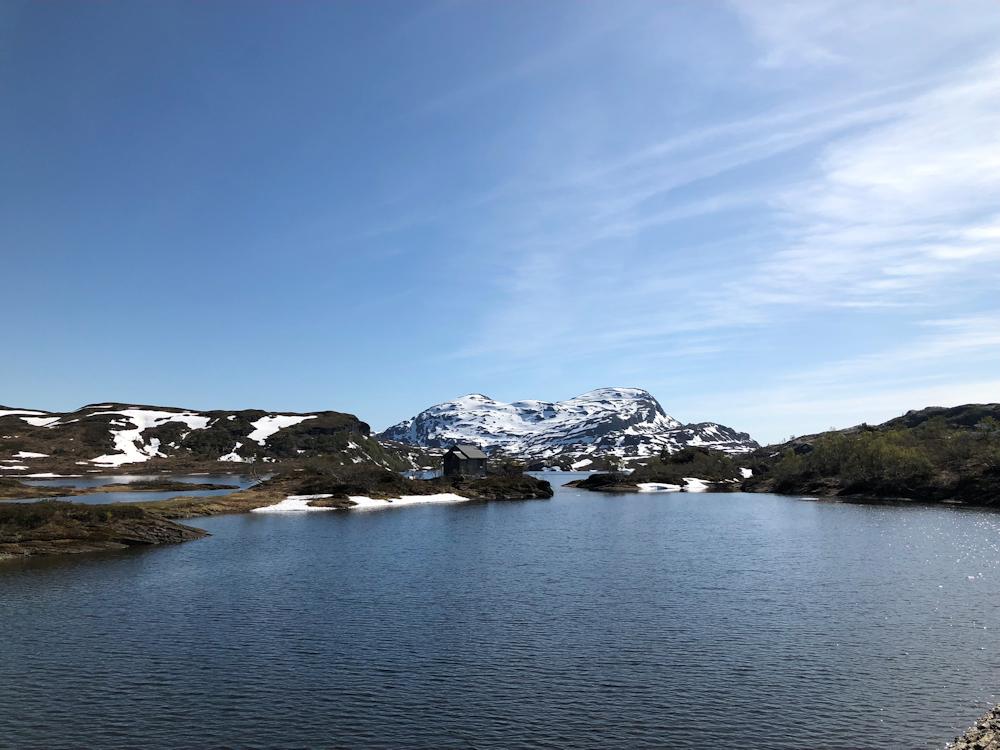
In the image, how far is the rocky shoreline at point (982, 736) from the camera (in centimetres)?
1923

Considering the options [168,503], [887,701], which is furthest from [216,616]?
[168,503]

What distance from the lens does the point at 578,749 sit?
67.1 ft

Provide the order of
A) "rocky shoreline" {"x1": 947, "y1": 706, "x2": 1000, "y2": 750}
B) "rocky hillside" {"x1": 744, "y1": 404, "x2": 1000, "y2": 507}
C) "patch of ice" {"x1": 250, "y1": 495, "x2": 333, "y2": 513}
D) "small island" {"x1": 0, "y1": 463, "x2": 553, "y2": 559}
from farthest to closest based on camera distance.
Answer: "rocky hillside" {"x1": 744, "y1": 404, "x2": 1000, "y2": 507}
"patch of ice" {"x1": 250, "y1": 495, "x2": 333, "y2": 513}
"small island" {"x1": 0, "y1": 463, "x2": 553, "y2": 559}
"rocky shoreline" {"x1": 947, "y1": 706, "x2": 1000, "y2": 750}

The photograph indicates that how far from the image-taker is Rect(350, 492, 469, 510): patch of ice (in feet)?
403

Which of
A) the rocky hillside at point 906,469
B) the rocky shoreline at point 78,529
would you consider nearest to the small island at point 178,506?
the rocky shoreline at point 78,529

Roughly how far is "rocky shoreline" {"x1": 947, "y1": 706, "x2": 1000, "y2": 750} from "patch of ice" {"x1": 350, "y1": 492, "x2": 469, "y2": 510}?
107 metres

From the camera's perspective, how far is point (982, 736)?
65.8 feet

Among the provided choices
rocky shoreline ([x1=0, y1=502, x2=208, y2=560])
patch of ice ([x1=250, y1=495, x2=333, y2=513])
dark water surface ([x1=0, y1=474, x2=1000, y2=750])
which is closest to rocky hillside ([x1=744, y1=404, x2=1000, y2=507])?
dark water surface ([x1=0, y1=474, x2=1000, y2=750])

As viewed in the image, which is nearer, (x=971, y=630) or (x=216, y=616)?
(x=971, y=630)

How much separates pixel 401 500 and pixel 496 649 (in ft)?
358

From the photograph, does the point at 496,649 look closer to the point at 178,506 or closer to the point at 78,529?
the point at 78,529

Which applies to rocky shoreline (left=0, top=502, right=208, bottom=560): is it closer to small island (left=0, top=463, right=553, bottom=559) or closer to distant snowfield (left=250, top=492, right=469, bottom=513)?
small island (left=0, top=463, right=553, bottom=559)

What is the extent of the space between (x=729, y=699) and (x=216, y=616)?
28.7 meters

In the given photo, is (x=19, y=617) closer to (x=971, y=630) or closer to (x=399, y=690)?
(x=399, y=690)
